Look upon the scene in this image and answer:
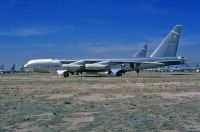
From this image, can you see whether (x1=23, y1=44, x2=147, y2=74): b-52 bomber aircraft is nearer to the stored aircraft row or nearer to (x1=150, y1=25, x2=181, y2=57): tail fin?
the stored aircraft row

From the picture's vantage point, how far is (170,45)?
259ft

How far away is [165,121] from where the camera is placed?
525 inches

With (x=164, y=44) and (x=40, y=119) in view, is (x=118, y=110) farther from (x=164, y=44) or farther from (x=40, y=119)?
(x=164, y=44)

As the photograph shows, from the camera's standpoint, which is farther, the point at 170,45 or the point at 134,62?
the point at 170,45

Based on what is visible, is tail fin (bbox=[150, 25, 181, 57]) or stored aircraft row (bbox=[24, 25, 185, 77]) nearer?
stored aircraft row (bbox=[24, 25, 185, 77])

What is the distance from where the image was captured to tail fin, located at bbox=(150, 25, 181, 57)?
78750 mm

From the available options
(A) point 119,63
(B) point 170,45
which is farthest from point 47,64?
(B) point 170,45

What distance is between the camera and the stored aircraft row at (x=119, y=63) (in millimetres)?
72688

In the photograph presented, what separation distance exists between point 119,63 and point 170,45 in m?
11.1

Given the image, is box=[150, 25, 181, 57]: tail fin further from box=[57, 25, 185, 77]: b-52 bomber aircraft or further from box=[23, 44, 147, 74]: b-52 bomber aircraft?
box=[23, 44, 147, 74]: b-52 bomber aircraft

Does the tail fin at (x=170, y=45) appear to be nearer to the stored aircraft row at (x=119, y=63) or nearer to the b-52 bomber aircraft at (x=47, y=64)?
the stored aircraft row at (x=119, y=63)

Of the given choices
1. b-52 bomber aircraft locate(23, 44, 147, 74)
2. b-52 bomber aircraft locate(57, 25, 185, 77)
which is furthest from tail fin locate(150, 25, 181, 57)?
b-52 bomber aircraft locate(23, 44, 147, 74)

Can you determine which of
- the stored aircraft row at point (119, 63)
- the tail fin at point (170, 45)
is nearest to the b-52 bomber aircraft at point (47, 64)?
the stored aircraft row at point (119, 63)

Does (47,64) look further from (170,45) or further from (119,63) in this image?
(170,45)
